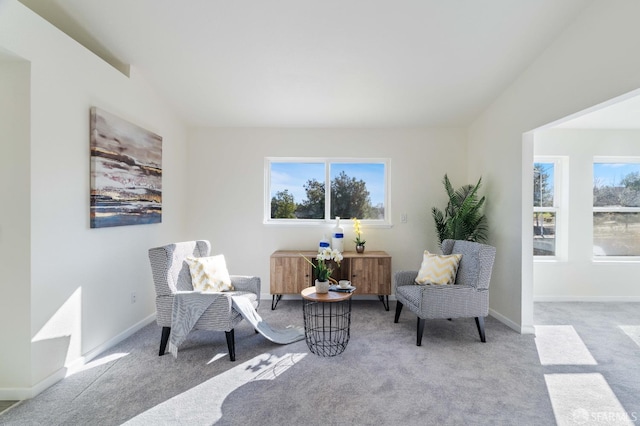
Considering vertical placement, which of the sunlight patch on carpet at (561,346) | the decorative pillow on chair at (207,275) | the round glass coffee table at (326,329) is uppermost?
the decorative pillow on chair at (207,275)

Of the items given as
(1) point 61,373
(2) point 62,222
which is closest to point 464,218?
(2) point 62,222

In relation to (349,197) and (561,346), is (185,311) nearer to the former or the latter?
(349,197)

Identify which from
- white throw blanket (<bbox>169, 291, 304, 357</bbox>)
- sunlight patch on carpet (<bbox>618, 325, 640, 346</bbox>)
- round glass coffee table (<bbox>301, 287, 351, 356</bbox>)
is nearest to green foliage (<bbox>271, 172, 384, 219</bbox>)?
→ round glass coffee table (<bbox>301, 287, 351, 356</bbox>)

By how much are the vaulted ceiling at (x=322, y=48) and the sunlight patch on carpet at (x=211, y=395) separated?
8.96 feet

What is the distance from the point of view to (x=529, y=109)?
3094 mm

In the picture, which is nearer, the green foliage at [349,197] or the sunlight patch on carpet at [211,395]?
the sunlight patch on carpet at [211,395]

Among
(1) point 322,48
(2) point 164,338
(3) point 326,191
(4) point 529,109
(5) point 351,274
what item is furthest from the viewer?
(3) point 326,191

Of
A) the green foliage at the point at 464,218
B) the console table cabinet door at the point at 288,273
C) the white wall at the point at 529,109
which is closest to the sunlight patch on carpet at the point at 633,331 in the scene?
the white wall at the point at 529,109

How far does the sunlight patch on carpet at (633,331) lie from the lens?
9.97 feet

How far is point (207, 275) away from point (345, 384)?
5.14 feet

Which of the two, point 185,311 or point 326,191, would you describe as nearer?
point 185,311

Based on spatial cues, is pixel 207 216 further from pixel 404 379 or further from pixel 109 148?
pixel 404 379

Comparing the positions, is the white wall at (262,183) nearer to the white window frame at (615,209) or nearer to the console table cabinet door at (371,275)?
the console table cabinet door at (371,275)

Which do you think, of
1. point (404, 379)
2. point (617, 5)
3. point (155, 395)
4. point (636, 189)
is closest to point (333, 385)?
point (404, 379)
